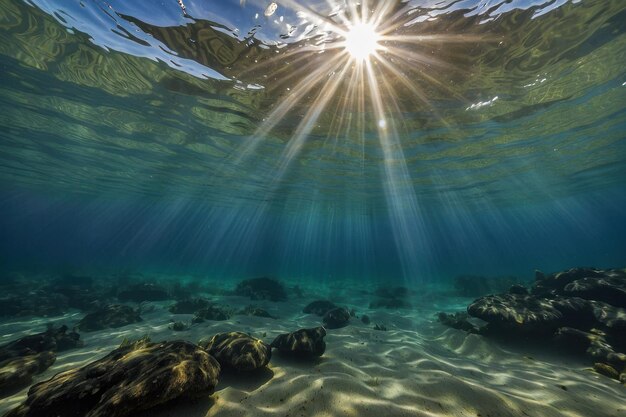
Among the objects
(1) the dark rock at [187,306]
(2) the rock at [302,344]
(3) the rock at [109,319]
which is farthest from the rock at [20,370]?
(1) the dark rock at [187,306]

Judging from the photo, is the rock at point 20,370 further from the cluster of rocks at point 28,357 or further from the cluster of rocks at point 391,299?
the cluster of rocks at point 391,299

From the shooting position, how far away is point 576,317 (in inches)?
336

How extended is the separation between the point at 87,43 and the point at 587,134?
88.7ft

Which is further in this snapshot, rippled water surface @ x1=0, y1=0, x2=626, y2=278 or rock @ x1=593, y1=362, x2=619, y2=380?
rippled water surface @ x1=0, y1=0, x2=626, y2=278

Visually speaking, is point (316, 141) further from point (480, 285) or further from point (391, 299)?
point (480, 285)

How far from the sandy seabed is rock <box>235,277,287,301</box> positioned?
26.7ft

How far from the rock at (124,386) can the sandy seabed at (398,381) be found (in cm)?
36


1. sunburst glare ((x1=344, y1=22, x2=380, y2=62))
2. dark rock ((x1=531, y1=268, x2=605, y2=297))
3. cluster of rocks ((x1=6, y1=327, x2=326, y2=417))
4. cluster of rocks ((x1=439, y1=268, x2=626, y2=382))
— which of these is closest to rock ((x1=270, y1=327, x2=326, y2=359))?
cluster of rocks ((x1=6, y1=327, x2=326, y2=417))

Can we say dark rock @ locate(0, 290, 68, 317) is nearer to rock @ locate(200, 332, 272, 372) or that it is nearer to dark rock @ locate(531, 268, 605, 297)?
rock @ locate(200, 332, 272, 372)

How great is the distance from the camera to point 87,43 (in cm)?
973

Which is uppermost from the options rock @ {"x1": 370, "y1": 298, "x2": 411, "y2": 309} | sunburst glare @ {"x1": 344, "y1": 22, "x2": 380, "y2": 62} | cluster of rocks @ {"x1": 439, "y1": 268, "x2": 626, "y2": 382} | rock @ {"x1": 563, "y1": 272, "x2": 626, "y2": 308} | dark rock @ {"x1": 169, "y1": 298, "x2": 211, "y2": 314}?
sunburst glare @ {"x1": 344, "y1": 22, "x2": 380, "y2": 62}

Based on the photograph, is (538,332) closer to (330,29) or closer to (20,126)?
(330,29)

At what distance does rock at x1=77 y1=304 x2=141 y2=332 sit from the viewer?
11328 mm

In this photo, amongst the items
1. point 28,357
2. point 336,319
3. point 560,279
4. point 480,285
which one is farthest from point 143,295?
point 480,285
